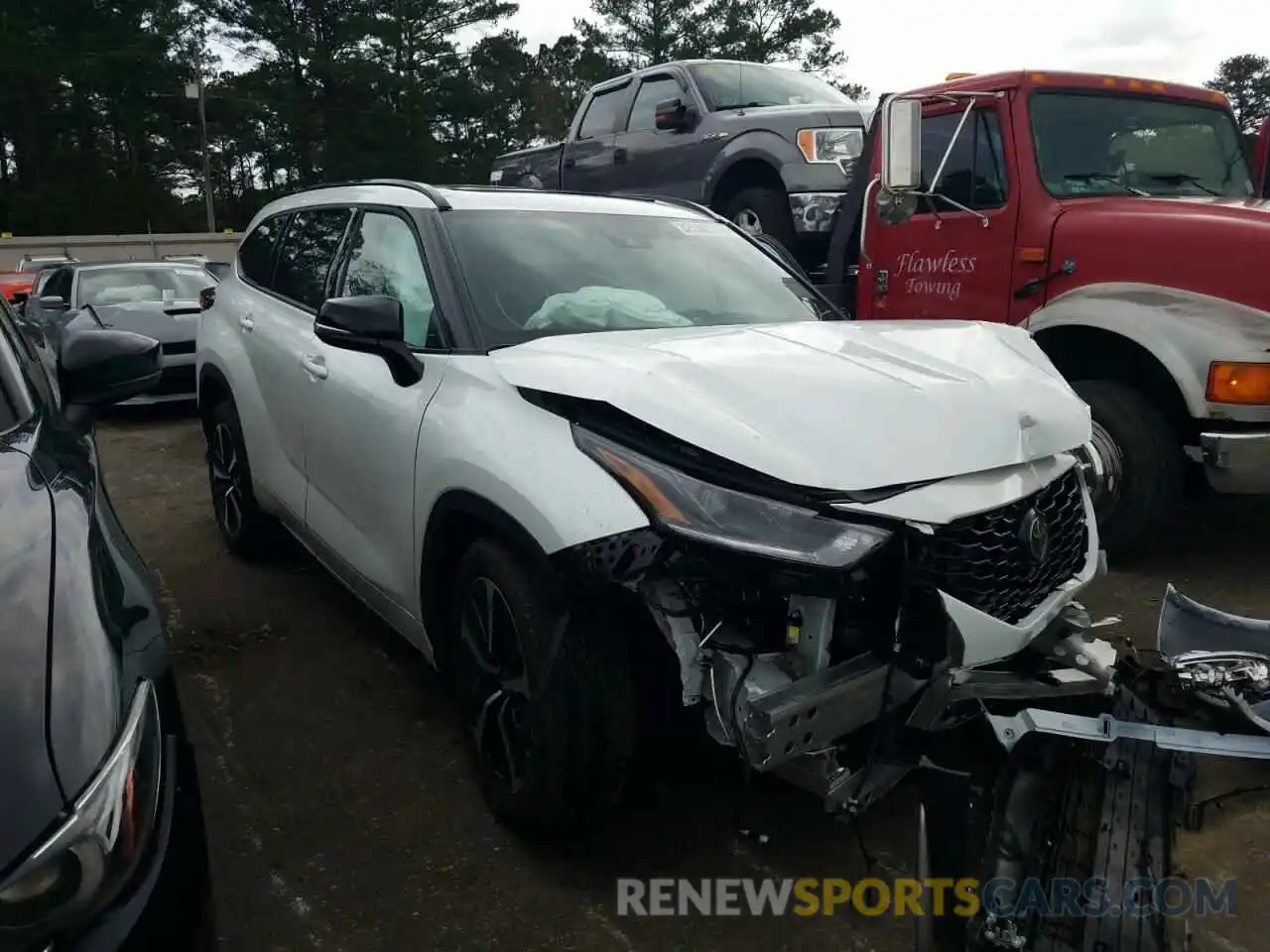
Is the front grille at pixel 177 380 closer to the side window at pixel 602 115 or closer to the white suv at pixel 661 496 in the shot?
the side window at pixel 602 115

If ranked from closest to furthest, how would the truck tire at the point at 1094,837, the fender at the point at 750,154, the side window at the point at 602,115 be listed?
the truck tire at the point at 1094,837, the fender at the point at 750,154, the side window at the point at 602,115

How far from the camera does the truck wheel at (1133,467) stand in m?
4.53

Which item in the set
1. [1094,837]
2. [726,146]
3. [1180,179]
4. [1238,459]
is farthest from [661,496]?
[726,146]

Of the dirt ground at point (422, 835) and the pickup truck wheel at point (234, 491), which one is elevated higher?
the pickup truck wheel at point (234, 491)

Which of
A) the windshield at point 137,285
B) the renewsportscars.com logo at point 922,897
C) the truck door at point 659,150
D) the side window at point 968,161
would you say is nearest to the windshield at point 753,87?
the truck door at point 659,150

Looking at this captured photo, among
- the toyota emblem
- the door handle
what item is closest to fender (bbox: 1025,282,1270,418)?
the toyota emblem

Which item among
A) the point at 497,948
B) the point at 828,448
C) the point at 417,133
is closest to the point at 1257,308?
the point at 828,448

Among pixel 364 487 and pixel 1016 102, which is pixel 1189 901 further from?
pixel 1016 102

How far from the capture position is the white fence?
3003cm

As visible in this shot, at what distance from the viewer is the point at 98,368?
106 inches

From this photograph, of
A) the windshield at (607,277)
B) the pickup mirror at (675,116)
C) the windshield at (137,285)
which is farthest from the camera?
the windshield at (137,285)

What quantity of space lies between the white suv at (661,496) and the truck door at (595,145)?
18.7 ft

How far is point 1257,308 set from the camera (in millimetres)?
4066

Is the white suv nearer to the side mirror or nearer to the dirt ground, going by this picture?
the dirt ground
